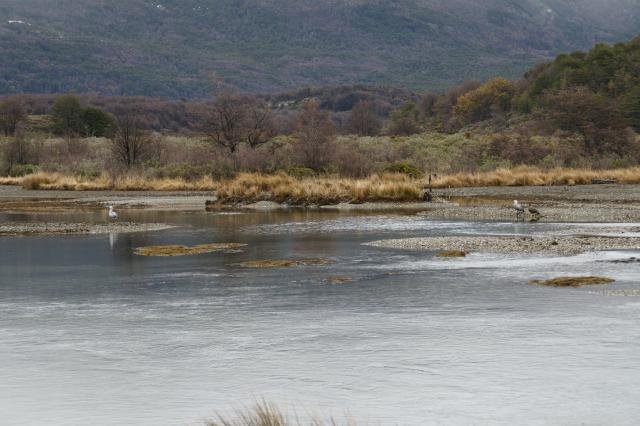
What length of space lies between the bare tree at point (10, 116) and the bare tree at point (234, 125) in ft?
160

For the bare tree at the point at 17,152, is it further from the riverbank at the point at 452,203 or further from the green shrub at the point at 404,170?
the green shrub at the point at 404,170

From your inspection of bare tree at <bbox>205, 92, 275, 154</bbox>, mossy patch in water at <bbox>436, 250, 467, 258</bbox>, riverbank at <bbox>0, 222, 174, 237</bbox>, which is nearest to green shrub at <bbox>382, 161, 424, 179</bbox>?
bare tree at <bbox>205, 92, 275, 154</bbox>

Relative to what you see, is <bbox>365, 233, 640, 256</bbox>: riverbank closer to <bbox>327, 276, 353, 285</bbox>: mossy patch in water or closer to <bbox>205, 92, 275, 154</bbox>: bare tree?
<bbox>327, 276, 353, 285</bbox>: mossy patch in water

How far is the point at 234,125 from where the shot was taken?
197ft

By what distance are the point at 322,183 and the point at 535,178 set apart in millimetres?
13200

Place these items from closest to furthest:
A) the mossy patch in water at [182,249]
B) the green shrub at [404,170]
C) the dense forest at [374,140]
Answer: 1. the mossy patch in water at [182,249]
2. the green shrub at [404,170]
3. the dense forest at [374,140]

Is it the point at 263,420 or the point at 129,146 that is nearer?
the point at 263,420

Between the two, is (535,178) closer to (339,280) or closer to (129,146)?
(129,146)

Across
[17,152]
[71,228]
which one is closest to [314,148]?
[71,228]

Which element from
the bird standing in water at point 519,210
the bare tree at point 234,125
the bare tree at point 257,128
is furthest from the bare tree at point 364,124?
the bird standing in water at point 519,210

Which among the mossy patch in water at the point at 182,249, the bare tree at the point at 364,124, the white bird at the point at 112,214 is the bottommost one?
the mossy patch in water at the point at 182,249

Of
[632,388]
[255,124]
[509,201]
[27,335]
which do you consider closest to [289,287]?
[27,335]

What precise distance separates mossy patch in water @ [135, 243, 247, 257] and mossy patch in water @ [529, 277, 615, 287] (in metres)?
8.40

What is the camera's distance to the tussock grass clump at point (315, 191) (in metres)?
38.8
